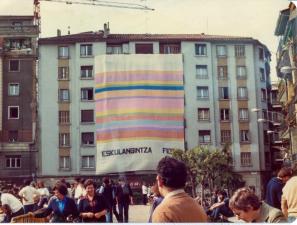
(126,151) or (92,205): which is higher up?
(126,151)

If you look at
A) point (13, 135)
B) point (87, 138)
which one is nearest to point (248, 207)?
point (87, 138)

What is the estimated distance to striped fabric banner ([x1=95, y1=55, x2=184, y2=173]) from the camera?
5984 mm

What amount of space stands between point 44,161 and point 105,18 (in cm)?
182

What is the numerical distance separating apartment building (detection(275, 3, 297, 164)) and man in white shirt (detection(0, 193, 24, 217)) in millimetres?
2818

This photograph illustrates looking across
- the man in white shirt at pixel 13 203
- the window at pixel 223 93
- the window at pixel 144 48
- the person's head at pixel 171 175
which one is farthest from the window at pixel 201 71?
the person's head at pixel 171 175

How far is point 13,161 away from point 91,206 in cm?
205

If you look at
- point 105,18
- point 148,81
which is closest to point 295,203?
point 148,81

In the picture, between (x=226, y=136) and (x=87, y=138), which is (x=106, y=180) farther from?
(x=226, y=136)

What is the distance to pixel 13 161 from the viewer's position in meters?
6.62

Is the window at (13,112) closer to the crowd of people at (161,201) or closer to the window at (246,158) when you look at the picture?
the crowd of people at (161,201)

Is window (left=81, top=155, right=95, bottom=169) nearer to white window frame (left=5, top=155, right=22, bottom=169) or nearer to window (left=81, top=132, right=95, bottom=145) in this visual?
window (left=81, top=132, right=95, bottom=145)

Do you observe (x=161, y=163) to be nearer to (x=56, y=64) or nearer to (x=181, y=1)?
(x=181, y=1)

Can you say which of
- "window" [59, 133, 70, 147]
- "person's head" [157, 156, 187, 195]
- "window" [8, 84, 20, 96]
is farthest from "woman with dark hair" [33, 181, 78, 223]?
"person's head" [157, 156, 187, 195]

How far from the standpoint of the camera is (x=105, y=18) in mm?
6246
